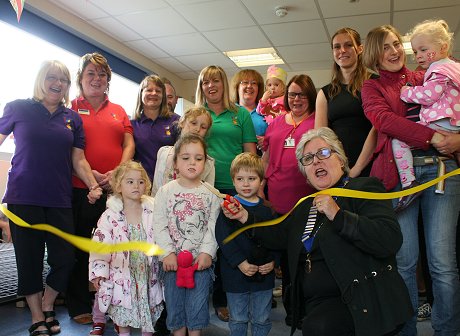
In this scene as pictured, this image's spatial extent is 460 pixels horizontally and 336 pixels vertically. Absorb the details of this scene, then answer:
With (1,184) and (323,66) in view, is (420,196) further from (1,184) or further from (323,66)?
(323,66)

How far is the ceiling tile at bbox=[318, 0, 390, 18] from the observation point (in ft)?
17.7

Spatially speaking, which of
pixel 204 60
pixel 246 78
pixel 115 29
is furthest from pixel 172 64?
pixel 246 78

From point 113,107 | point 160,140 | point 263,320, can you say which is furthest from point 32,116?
point 263,320

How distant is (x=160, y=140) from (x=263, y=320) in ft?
4.93

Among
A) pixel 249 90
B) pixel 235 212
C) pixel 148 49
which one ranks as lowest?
pixel 235 212

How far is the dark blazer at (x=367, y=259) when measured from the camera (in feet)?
4.88

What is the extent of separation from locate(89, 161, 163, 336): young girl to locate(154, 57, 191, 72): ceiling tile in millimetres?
5972

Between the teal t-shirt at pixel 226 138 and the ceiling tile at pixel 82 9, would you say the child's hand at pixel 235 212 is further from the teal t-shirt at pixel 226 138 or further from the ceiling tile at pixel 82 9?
the ceiling tile at pixel 82 9

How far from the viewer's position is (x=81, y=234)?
9.11 ft

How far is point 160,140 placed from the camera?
9.63ft

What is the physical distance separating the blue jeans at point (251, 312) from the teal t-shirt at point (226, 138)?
30.5 inches

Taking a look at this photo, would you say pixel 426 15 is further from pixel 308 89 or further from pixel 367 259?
pixel 367 259

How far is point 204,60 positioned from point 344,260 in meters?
6.96

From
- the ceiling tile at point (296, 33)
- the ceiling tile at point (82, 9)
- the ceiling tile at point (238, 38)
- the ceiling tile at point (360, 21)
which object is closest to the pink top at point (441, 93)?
the ceiling tile at point (360, 21)
